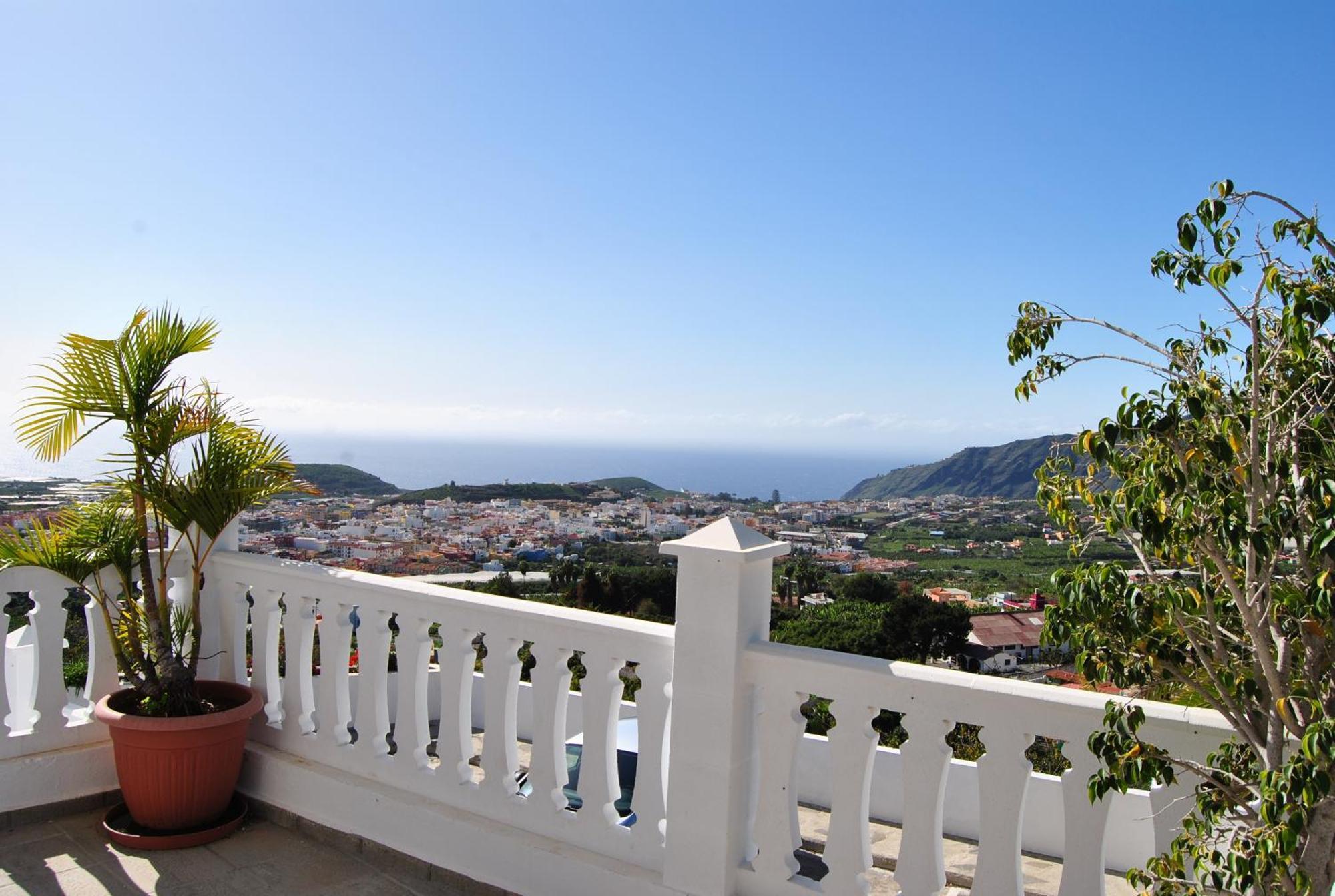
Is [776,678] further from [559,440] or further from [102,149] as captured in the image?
[559,440]

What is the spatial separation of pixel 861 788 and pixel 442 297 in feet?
40.0

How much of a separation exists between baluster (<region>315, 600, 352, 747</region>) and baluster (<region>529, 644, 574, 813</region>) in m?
1.04

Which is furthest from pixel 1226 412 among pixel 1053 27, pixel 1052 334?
pixel 1053 27

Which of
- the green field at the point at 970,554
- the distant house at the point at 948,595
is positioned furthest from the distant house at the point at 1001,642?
the distant house at the point at 948,595

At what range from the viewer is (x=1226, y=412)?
163 centimetres

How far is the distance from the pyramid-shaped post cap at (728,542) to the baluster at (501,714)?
79 cm

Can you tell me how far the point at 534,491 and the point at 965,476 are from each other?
4.74 m

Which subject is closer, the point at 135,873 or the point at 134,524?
the point at 135,873

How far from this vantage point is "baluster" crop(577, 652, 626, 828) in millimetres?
3004

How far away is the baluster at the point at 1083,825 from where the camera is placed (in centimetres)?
222

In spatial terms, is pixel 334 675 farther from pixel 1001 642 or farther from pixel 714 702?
pixel 1001 642

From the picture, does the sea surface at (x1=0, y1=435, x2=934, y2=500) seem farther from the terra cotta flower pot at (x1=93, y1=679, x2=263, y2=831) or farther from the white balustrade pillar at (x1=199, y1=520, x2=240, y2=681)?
the terra cotta flower pot at (x1=93, y1=679, x2=263, y2=831)

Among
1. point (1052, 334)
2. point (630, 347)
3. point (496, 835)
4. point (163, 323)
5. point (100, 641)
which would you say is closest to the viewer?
point (1052, 334)

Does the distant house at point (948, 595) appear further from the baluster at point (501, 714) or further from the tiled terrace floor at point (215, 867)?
the tiled terrace floor at point (215, 867)
